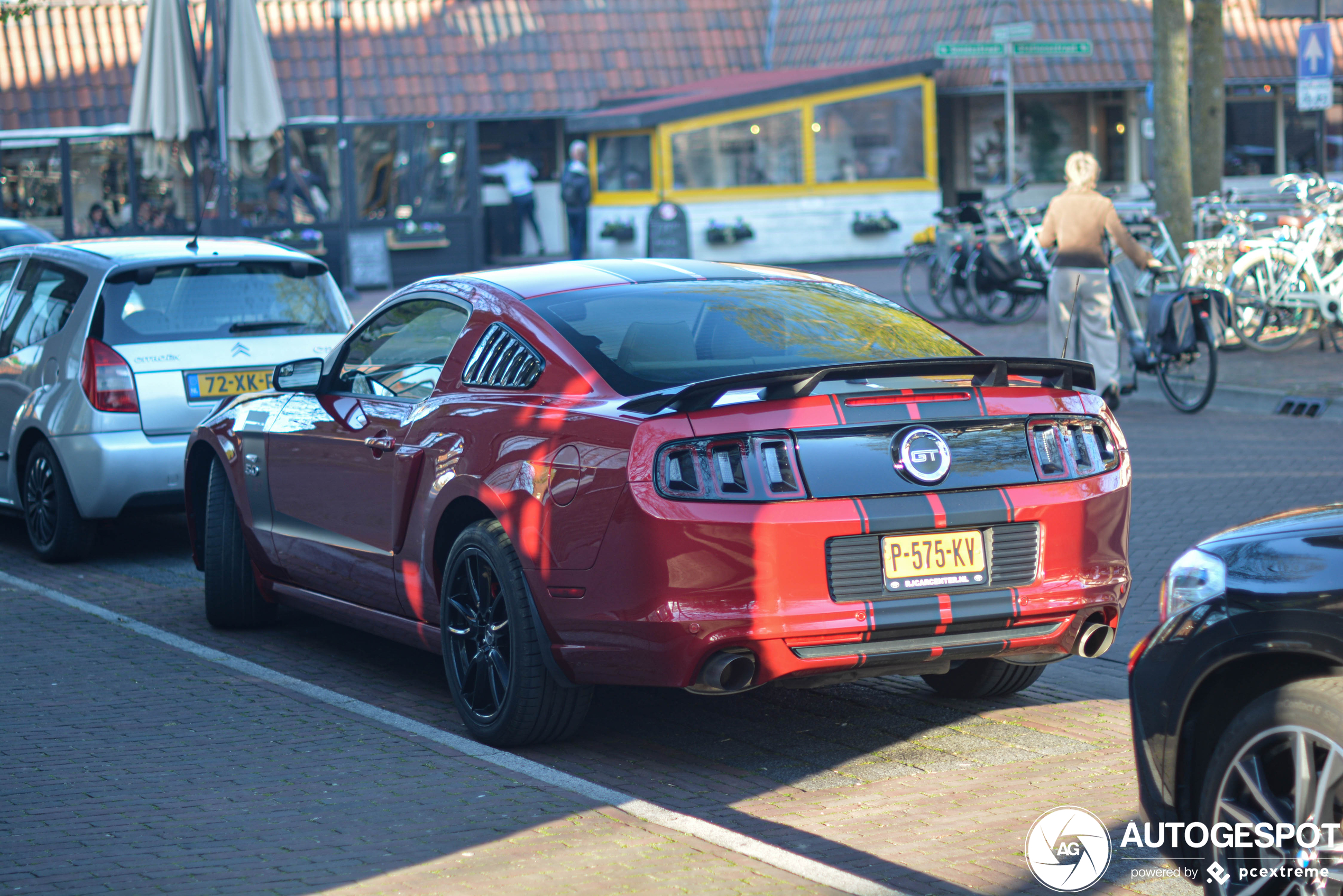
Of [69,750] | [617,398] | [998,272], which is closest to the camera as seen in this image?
[617,398]

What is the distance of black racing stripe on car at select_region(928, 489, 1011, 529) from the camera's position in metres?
4.85

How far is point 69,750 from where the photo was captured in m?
5.50

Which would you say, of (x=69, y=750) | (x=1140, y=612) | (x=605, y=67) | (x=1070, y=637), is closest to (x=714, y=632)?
(x=1070, y=637)

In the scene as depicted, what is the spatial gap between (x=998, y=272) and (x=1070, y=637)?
1342cm

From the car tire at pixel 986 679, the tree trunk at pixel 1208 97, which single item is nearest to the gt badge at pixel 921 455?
the car tire at pixel 986 679

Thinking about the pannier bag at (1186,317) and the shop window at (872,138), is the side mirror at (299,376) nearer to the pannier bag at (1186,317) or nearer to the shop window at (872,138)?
the pannier bag at (1186,317)

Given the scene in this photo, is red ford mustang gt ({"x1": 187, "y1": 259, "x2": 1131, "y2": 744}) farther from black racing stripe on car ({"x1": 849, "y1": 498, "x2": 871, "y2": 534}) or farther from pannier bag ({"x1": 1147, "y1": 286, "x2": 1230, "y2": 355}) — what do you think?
pannier bag ({"x1": 1147, "y1": 286, "x2": 1230, "y2": 355})

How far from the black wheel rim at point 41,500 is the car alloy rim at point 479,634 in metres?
4.20

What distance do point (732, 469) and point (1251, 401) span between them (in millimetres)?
9796

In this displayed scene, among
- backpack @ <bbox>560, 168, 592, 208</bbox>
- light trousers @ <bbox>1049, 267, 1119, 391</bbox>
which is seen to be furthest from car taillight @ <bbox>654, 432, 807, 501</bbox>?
backpack @ <bbox>560, 168, 592, 208</bbox>

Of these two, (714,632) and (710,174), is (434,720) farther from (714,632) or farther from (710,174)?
(710,174)

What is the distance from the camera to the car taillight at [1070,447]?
5086mm

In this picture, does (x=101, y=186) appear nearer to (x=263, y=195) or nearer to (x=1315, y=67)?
(x=263, y=195)

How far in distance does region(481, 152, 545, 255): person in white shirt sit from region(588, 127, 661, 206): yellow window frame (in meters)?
1.13
